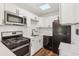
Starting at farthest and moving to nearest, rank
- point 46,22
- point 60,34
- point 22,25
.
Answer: point 46,22 < point 60,34 < point 22,25

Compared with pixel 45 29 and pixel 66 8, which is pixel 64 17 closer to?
pixel 66 8

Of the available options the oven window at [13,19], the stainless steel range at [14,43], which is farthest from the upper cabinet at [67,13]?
the oven window at [13,19]

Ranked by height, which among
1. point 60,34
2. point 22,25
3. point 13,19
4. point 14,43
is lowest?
point 14,43

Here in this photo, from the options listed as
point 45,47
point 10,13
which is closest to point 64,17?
point 10,13

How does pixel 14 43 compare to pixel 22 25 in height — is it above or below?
below

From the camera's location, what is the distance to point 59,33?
2.50 m

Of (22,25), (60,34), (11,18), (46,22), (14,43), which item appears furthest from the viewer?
(46,22)

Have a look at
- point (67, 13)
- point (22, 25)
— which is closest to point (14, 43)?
point (22, 25)

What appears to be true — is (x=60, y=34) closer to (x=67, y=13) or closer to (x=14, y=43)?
(x=14, y=43)

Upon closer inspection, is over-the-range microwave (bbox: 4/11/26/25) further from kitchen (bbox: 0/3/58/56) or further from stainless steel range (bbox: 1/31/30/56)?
stainless steel range (bbox: 1/31/30/56)

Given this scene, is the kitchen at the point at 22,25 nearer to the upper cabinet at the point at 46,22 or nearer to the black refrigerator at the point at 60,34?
the upper cabinet at the point at 46,22

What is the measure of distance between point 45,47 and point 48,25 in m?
1.03

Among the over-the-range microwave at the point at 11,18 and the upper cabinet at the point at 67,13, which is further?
Answer: the over-the-range microwave at the point at 11,18

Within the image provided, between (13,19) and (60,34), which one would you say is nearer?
(13,19)
